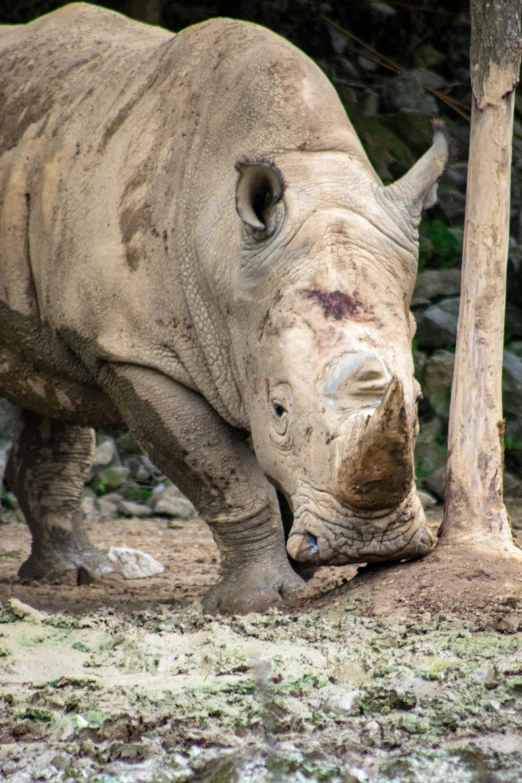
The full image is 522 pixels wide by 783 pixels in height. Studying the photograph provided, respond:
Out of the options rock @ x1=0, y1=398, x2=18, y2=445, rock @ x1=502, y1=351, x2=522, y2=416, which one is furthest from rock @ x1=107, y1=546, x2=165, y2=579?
rock @ x1=502, y1=351, x2=522, y2=416

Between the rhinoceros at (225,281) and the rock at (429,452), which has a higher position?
the rhinoceros at (225,281)

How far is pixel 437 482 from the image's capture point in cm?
885

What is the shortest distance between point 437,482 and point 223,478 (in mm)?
4265

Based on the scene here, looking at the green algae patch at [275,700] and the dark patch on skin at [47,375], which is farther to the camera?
the dark patch on skin at [47,375]

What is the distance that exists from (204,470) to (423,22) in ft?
22.0

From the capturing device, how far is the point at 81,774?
288 centimetres

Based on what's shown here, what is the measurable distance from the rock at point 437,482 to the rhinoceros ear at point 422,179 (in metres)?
4.45

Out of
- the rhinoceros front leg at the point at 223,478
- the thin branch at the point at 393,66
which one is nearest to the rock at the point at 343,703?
Result: the rhinoceros front leg at the point at 223,478

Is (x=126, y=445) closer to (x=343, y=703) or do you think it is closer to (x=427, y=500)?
Answer: (x=427, y=500)

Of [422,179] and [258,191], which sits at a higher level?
[422,179]

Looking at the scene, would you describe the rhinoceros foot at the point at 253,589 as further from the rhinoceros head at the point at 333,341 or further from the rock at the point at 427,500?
the rock at the point at 427,500

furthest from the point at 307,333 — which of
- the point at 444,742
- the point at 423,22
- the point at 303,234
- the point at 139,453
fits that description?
the point at 423,22

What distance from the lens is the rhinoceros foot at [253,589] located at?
15.4 ft

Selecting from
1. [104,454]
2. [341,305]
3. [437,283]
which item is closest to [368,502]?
[341,305]
